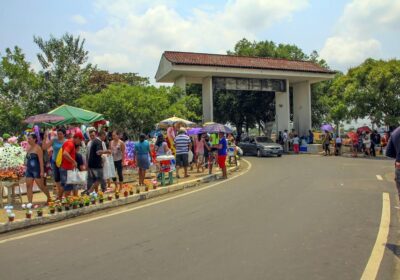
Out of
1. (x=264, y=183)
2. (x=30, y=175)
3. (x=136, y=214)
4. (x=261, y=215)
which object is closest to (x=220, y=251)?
(x=261, y=215)

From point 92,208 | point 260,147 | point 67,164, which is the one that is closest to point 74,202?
point 92,208

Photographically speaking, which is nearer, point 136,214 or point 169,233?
point 169,233

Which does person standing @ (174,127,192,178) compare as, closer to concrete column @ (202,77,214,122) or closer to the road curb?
the road curb

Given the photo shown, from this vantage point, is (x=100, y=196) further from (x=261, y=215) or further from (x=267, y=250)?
(x=267, y=250)

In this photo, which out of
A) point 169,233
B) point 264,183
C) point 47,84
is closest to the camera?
Result: point 169,233

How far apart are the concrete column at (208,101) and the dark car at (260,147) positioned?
3.29m

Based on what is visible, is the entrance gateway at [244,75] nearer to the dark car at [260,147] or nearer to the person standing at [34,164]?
the dark car at [260,147]

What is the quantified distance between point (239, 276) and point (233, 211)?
3782 mm

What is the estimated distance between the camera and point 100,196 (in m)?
9.85

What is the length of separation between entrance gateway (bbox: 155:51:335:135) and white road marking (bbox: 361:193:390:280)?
2255cm

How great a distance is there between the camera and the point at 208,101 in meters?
31.7

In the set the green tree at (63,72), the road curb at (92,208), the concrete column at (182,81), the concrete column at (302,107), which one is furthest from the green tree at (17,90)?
the concrete column at (302,107)

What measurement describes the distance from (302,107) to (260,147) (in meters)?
10.8

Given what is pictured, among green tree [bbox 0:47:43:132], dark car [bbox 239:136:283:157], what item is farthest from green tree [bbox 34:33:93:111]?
dark car [bbox 239:136:283:157]
